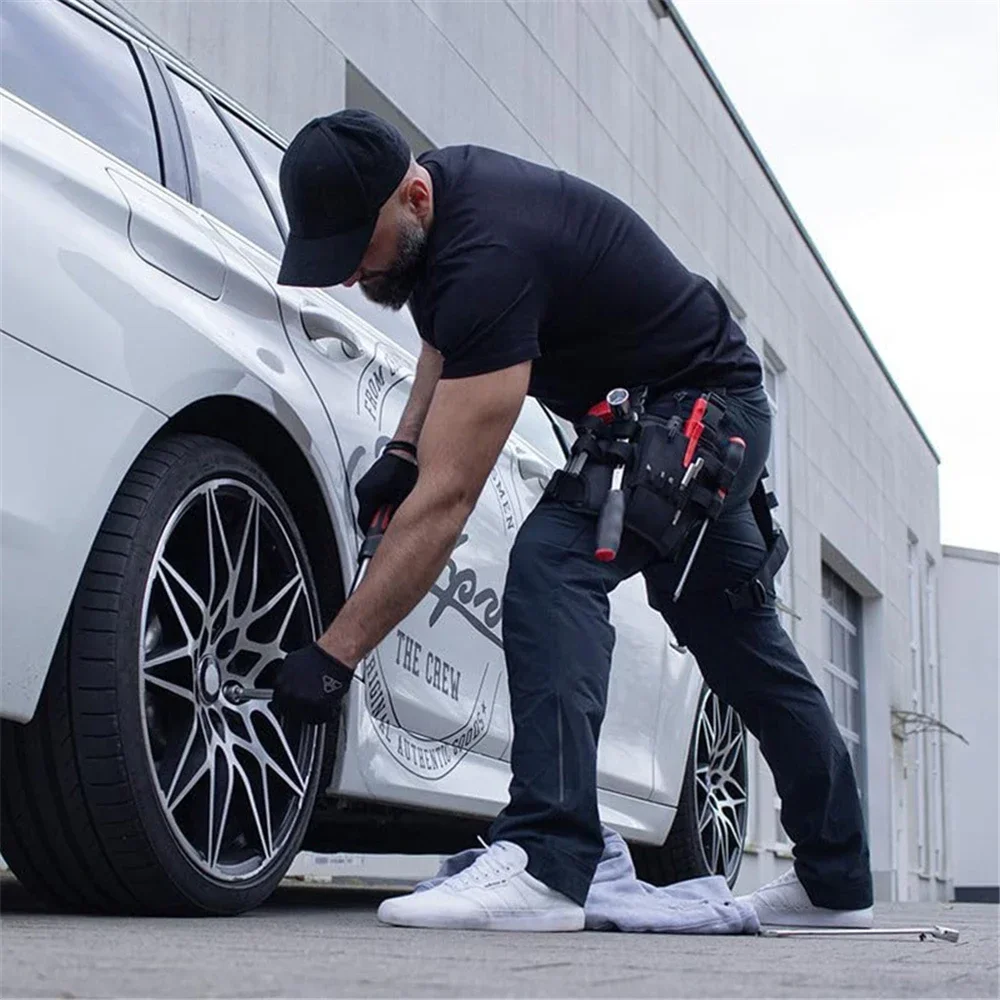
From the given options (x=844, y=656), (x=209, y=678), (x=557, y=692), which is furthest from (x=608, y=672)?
(x=844, y=656)

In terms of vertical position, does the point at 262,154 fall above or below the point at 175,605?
above

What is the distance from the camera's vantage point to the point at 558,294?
3051 mm

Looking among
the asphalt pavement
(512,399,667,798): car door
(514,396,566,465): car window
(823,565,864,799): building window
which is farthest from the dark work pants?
(823,565,864,799): building window

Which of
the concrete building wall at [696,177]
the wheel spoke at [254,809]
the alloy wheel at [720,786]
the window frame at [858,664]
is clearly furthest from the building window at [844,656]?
the wheel spoke at [254,809]

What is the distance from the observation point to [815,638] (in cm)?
1723

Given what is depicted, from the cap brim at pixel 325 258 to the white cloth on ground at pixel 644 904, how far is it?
38.2 inches

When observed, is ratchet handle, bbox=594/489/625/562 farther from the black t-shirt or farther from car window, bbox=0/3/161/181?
car window, bbox=0/3/161/181

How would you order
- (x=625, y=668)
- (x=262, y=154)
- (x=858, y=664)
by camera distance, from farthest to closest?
(x=858, y=664) < (x=625, y=668) < (x=262, y=154)

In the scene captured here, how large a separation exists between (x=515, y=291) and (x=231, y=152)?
87 cm

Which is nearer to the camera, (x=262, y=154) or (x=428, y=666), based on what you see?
(x=428, y=666)

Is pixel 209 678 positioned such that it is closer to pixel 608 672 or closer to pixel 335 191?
pixel 608 672

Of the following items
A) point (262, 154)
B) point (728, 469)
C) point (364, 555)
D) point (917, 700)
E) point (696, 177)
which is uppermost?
point (696, 177)

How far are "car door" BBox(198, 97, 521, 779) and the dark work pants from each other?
376mm

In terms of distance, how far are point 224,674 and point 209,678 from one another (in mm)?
53
